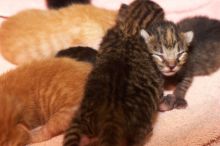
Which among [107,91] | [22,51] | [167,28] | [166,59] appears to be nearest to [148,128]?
[107,91]

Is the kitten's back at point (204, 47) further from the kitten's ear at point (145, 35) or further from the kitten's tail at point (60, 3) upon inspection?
the kitten's tail at point (60, 3)

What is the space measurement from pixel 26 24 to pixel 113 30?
1.82ft

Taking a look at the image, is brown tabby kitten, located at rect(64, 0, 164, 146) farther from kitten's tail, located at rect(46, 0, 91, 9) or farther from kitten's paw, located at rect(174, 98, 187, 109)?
kitten's tail, located at rect(46, 0, 91, 9)

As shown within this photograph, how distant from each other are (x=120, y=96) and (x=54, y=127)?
0.34 m

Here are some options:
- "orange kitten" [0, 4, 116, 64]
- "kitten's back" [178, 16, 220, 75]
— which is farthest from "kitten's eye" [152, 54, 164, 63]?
"orange kitten" [0, 4, 116, 64]

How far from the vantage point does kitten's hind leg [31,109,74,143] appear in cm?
170

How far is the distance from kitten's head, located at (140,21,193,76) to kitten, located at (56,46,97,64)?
0.31 m

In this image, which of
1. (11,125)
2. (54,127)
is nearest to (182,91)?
(54,127)

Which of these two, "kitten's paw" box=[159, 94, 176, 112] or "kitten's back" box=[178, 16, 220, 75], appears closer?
"kitten's paw" box=[159, 94, 176, 112]

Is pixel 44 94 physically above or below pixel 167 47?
below

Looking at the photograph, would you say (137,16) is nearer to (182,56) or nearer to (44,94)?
(182,56)

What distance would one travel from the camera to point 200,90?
1.91m

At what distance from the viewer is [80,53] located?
2002 millimetres

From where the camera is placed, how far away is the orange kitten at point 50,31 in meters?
2.15
